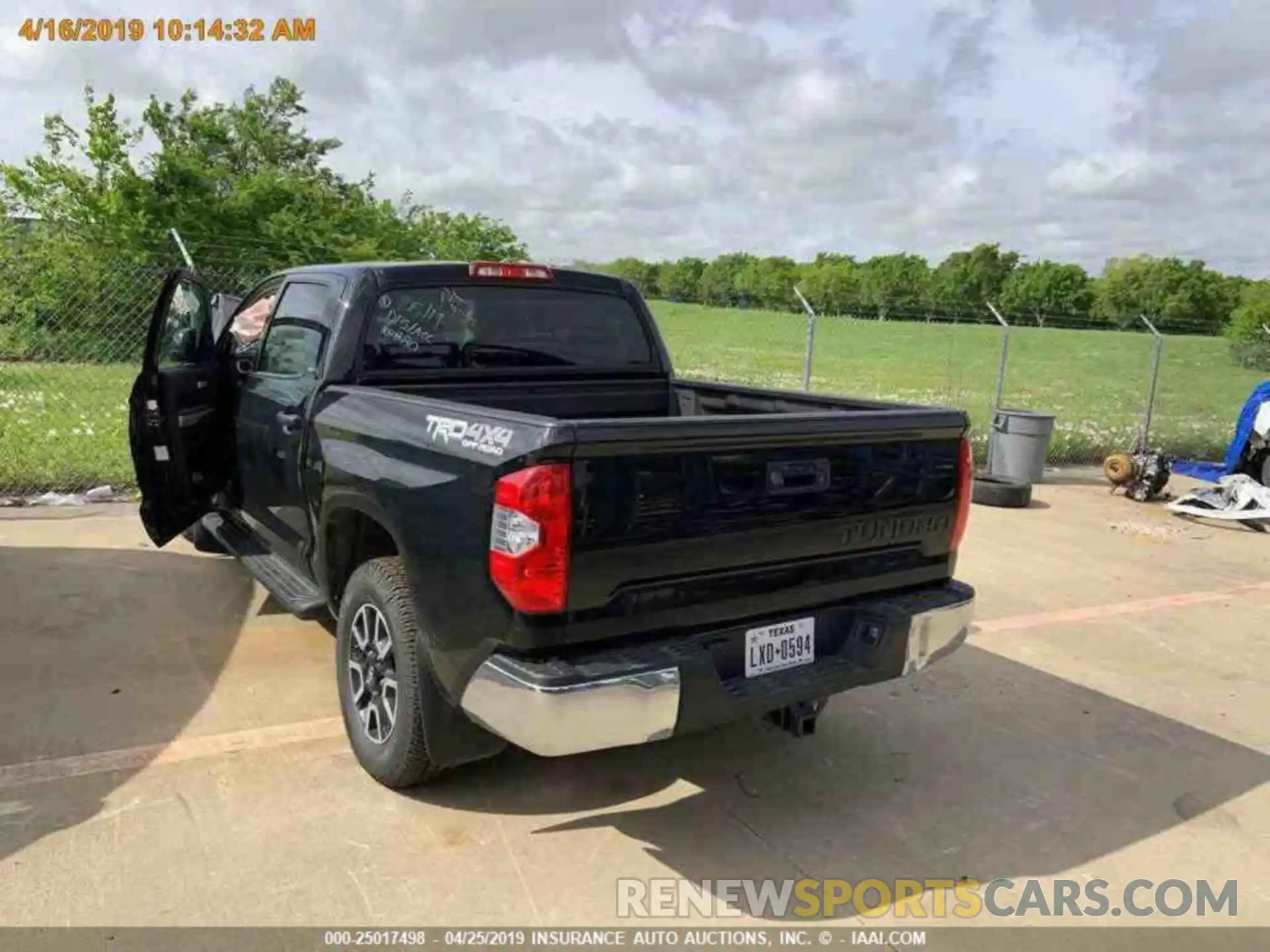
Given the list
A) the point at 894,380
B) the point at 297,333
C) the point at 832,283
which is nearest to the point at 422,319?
Answer: the point at 297,333

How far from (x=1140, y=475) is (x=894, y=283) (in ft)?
114

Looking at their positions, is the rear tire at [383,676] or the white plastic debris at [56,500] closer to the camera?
the rear tire at [383,676]

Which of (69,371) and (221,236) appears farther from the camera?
(221,236)

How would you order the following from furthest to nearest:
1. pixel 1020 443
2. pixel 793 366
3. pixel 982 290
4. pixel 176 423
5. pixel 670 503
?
pixel 982 290 < pixel 793 366 < pixel 1020 443 < pixel 176 423 < pixel 670 503

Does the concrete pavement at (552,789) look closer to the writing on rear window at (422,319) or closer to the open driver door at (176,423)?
the open driver door at (176,423)

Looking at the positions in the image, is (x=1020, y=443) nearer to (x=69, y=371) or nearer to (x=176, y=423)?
(x=176, y=423)

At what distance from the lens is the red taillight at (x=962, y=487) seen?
3.69m

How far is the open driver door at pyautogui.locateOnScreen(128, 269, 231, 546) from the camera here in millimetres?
4930

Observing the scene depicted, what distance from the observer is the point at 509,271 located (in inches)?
175

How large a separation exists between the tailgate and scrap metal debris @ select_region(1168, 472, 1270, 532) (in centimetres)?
698

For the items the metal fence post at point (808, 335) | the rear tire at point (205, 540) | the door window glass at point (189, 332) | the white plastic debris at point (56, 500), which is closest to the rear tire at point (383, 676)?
the rear tire at point (205, 540)

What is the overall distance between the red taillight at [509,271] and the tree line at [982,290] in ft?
2.12

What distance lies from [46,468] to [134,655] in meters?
4.44
